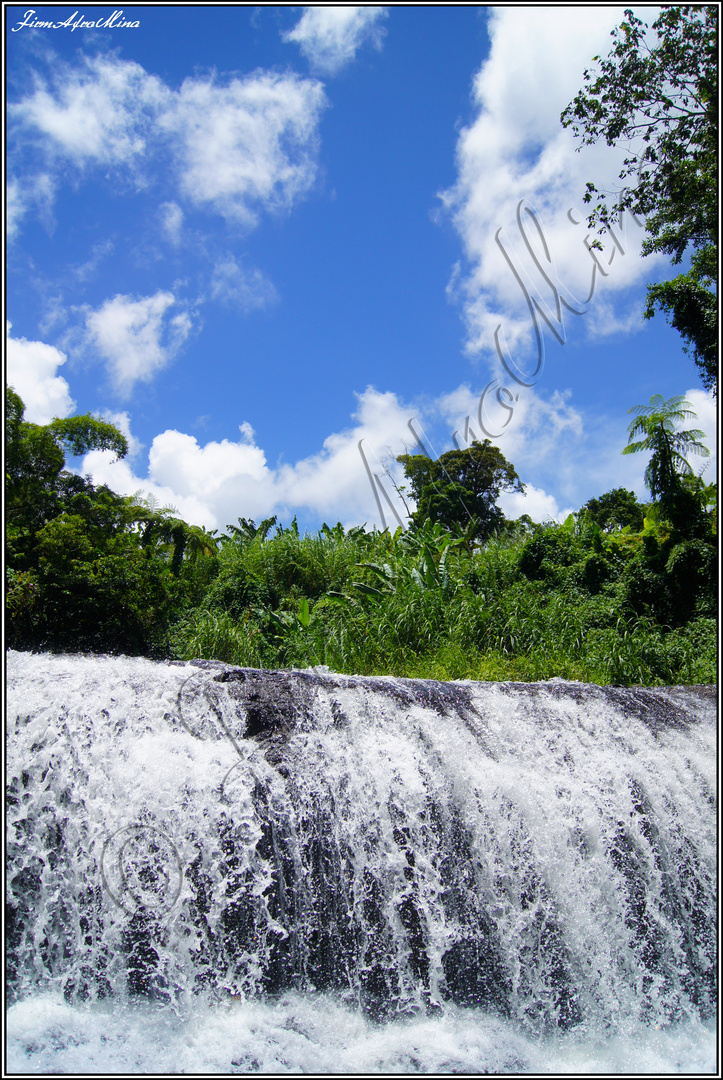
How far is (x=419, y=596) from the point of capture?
9305mm

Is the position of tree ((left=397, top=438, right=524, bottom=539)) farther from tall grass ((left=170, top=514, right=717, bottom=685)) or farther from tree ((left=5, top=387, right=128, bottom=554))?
tree ((left=5, top=387, right=128, bottom=554))

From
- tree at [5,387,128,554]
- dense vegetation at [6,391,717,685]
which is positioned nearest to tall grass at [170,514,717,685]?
dense vegetation at [6,391,717,685]

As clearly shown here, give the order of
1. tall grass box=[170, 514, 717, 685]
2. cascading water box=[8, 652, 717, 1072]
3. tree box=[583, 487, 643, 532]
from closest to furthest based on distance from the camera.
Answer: cascading water box=[8, 652, 717, 1072]
tall grass box=[170, 514, 717, 685]
tree box=[583, 487, 643, 532]

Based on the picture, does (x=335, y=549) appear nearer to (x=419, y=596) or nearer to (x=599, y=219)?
(x=419, y=596)

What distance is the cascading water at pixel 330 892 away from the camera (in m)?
3.45

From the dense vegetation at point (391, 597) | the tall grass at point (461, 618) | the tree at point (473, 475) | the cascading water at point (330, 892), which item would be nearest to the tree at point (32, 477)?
the dense vegetation at point (391, 597)

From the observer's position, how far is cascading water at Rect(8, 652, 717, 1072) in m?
3.45

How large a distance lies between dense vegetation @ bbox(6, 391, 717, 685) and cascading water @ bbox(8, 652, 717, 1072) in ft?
11.4

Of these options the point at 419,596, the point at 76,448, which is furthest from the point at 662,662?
the point at 76,448

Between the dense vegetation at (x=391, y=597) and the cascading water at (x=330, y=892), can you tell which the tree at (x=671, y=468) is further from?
the cascading water at (x=330, y=892)

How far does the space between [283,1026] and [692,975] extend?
280cm

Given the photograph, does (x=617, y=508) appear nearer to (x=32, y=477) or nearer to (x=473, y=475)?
(x=473, y=475)

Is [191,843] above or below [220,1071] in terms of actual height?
above

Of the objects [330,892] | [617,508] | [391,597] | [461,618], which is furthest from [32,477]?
[617,508]
